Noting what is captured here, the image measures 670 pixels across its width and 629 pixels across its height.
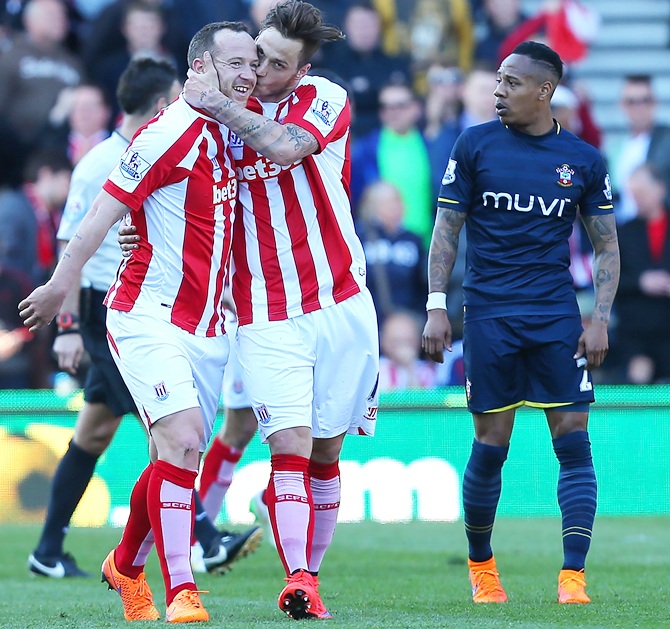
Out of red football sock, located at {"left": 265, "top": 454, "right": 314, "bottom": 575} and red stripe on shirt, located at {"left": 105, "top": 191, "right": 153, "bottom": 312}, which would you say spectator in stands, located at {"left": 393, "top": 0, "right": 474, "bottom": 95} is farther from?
red football sock, located at {"left": 265, "top": 454, "right": 314, "bottom": 575}

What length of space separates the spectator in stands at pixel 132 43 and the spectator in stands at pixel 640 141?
4361mm

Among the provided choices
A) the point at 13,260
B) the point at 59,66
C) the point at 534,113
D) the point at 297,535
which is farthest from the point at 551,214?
the point at 59,66

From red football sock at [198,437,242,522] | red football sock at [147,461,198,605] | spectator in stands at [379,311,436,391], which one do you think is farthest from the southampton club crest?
spectator in stands at [379,311,436,391]

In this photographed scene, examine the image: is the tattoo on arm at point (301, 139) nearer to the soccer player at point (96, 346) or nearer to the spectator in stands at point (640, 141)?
the soccer player at point (96, 346)

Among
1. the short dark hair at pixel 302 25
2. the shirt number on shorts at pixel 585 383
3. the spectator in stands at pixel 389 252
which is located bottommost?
the spectator in stands at pixel 389 252

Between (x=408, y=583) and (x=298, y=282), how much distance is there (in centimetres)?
190

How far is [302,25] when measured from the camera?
16.7ft

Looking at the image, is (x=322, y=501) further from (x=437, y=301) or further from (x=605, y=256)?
(x=605, y=256)

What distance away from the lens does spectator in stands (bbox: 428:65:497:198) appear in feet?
38.9

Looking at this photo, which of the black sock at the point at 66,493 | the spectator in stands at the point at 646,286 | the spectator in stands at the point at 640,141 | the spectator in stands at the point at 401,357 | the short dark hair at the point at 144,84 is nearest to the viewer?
the short dark hair at the point at 144,84

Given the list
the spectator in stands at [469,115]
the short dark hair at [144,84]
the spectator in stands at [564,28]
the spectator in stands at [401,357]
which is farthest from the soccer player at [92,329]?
the spectator in stands at [564,28]

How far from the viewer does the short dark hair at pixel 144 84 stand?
6.63m

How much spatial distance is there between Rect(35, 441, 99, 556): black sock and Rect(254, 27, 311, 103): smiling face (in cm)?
266

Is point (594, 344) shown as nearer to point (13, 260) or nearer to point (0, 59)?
point (13, 260)
